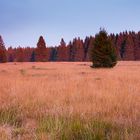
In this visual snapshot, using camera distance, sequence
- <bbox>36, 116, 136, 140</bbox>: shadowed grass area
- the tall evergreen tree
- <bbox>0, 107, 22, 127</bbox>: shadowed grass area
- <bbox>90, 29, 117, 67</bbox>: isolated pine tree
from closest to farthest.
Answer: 1. <bbox>36, 116, 136, 140</bbox>: shadowed grass area
2. <bbox>0, 107, 22, 127</bbox>: shadowed grass area
3. <bbox>90, 29, 117, 67</bbox>: isolated pine tree
4. the tall evergreen tree

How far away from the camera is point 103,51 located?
34.0 meters

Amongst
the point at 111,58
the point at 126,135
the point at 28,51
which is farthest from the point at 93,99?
the point at 28,51

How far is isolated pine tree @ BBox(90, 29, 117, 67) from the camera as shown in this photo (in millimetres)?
34125

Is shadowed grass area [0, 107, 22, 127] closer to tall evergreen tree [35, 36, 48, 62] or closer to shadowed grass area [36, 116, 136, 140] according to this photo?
shadowed grass area [36, 116, 136, 140]

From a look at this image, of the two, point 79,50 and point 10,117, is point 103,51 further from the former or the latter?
point 79,50

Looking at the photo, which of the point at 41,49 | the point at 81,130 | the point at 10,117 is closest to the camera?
the point at 81,130

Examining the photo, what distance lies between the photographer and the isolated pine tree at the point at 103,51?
34.1 metres

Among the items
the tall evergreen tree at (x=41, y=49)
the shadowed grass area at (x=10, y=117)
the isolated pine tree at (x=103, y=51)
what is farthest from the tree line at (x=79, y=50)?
the shadowed grass area at (x=10, y=117)

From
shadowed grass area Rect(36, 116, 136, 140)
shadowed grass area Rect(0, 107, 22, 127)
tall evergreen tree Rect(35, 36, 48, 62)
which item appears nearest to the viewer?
shadowed grass area Rect(36, 116, 136, 140)

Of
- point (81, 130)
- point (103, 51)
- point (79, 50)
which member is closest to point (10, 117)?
point (81, 130)

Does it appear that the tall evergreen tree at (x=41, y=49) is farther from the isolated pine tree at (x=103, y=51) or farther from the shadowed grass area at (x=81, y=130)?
the shadowed grass area at (x=81, y=130)

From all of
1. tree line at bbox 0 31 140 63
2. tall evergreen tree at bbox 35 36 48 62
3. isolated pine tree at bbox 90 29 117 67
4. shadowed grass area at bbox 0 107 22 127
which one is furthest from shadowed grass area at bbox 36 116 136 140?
tall evergreen tree at bbox 35 36 48 62

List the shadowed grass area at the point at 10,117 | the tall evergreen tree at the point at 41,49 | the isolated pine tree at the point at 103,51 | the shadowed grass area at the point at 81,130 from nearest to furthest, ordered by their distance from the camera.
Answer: the shadowed grass area at the point at 81,130 → the shadowed grass area at the point at 10,117 → the isolated pine tree at the point at 103,51 → the tall evergreen tree at the point at 41,49

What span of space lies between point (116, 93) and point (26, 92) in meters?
2.67
